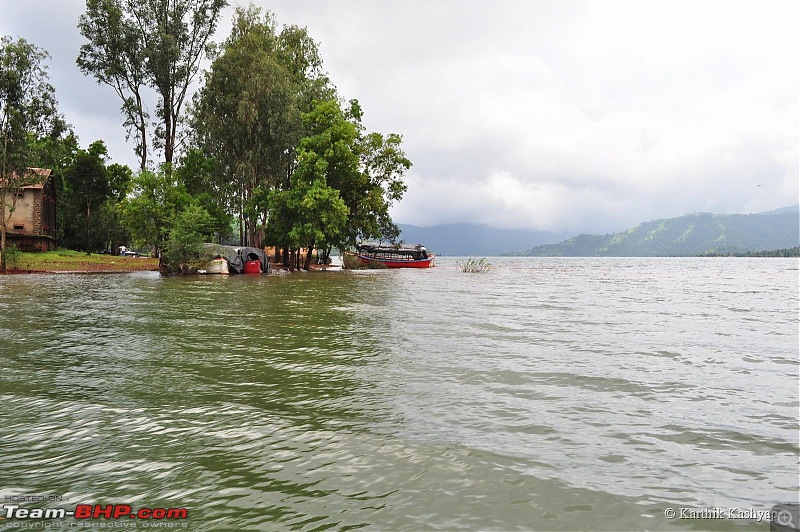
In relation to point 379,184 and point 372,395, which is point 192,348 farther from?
point 379,184

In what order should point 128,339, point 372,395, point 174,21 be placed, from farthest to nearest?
point 174,21 → point 128,339 → point 372,395

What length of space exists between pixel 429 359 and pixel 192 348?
485 cm

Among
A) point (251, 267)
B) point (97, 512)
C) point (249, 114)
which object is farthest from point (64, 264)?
point (97, 512)

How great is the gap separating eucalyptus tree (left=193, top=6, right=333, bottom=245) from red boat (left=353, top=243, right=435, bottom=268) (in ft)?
80.3

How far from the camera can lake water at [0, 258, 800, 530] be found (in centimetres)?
376

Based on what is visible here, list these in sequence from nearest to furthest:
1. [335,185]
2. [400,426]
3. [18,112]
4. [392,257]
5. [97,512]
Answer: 1. [97,512]
2. [400,426]
3. [18,112]
4. [335,185]
5. [392,257]

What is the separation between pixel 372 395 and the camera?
6.66 m

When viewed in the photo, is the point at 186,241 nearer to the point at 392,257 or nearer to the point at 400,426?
the point at 400,426

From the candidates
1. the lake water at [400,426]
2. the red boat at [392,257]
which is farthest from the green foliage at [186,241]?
the red boat at [392,257]

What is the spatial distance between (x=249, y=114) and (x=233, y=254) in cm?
1256

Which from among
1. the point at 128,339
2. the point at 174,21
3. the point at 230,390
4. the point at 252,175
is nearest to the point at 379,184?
the point at 252,175

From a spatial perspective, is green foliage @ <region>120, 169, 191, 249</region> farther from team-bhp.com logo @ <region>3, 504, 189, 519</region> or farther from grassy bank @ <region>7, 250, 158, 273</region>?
team-bhp.com logo @ <region>3, 504, 189, 519</region>

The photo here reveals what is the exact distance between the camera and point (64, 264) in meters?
41.6

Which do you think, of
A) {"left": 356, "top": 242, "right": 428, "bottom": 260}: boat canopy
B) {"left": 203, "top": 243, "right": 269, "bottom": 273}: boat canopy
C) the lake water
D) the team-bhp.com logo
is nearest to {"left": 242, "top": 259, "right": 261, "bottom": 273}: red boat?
{"left": 203, "top": 243, "right": 269, "bottom": 273}: boat canopy
